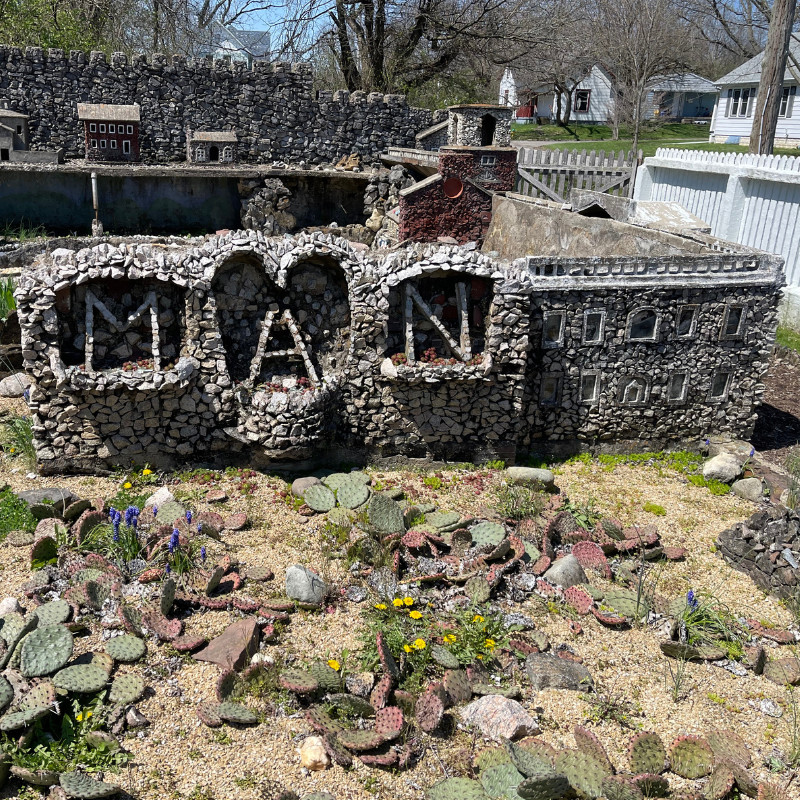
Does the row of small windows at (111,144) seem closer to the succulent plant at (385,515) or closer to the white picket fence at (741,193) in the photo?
the white picket fence at (741,193)

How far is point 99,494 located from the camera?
10602 millimetres

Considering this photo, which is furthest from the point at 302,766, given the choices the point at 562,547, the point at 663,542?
the point at 663,542

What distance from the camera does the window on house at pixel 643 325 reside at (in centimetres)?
1199

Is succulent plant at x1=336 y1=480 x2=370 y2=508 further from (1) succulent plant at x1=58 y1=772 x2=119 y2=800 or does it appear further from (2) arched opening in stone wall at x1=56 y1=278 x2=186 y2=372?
(1) succulent plant at x1=58 y1=772 x2=119 y2=800

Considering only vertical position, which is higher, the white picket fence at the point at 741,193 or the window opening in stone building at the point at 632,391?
the white picket fence at the point at 741,193

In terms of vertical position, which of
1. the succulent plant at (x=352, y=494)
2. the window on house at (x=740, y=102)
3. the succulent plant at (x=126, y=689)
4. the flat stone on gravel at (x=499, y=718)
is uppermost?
the window on house at (x=740, y=102)

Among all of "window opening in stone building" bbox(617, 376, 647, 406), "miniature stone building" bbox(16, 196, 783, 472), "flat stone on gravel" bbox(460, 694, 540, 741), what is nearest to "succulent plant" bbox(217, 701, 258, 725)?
"flat stone on gravel" bbox(460, 694, 540, 741)

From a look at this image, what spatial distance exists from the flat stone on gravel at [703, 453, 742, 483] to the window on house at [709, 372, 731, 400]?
1.05 metres

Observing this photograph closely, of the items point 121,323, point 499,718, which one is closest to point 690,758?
point 499,718

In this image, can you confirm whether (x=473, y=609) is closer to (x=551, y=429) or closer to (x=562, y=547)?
(x=562, y=547)

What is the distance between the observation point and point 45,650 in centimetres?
730

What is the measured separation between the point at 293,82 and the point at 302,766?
20749 mm

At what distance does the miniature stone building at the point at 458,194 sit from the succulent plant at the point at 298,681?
11126 mm

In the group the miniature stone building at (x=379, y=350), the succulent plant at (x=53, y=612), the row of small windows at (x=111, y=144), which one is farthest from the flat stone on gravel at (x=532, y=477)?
the row of small windows at (x=111, y=144)
